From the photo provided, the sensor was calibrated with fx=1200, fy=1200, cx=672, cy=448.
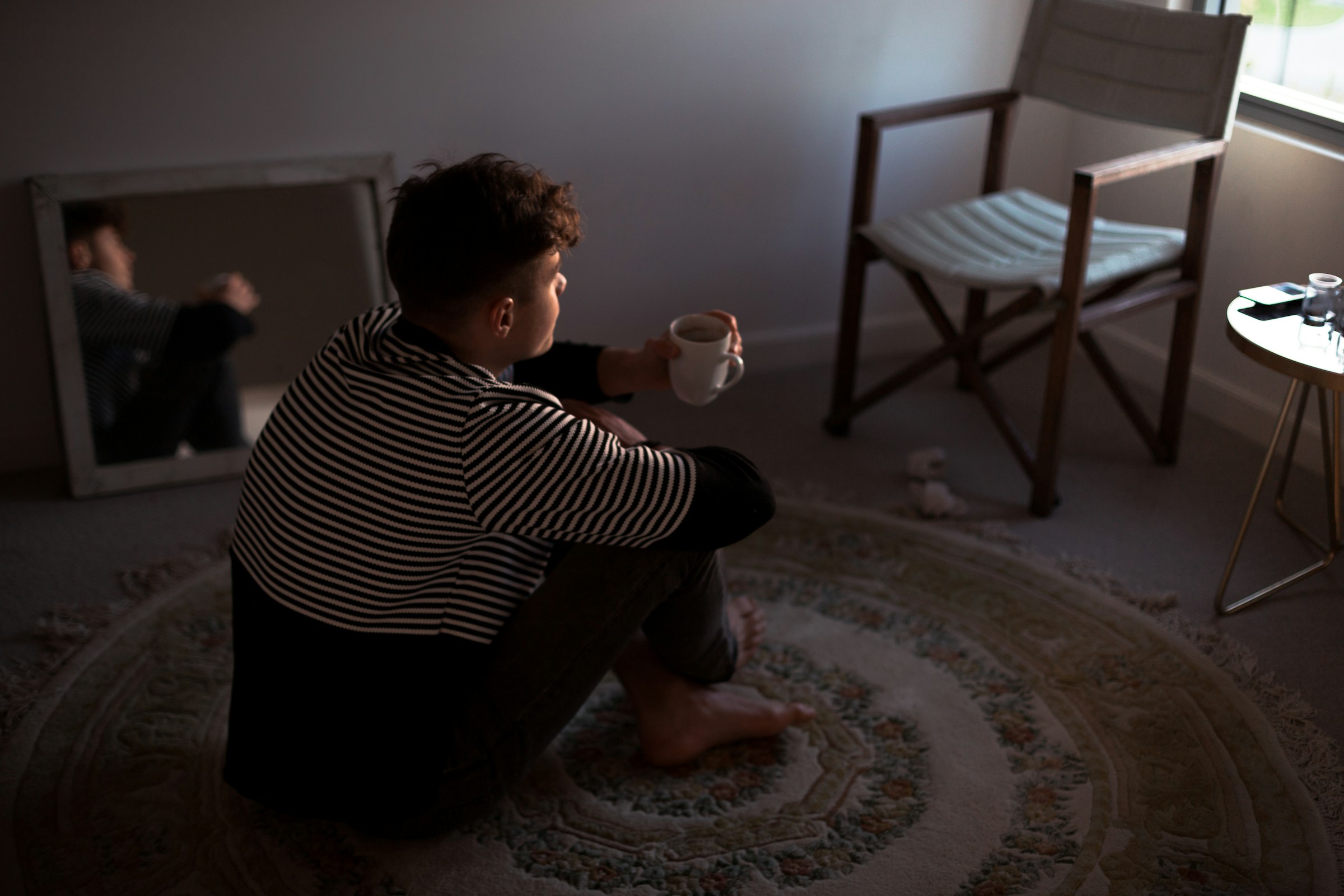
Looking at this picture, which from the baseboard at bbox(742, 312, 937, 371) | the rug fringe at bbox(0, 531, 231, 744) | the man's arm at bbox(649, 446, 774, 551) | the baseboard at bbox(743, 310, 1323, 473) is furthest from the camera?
the baseboard at bbox(742, 312, 937, 371)

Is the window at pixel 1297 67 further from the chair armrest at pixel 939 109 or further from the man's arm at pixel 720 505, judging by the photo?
the man's arm at pixel 720 505

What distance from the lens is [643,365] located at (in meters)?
1.66

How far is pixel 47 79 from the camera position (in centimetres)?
233

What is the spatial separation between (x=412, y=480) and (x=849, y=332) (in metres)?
1.57

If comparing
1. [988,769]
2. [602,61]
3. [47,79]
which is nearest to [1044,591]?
[988,769]

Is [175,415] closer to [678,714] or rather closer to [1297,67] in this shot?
[678,714]

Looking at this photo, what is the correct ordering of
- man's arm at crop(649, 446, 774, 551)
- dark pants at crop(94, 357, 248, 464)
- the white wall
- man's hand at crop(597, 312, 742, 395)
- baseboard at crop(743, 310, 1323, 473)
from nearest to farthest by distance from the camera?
man's arm at crop(649, 446, 774, 551)
man's hand at crop(597, 312, 742, 395)
the white wall
dark pants at crop(94, 357, 248, 464)
baseboard at crop(743, 310, 1323, 473)

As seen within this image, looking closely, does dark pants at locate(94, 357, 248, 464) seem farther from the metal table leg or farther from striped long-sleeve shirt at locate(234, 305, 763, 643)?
the metal table leg

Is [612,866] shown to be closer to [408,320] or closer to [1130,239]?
[408,320]

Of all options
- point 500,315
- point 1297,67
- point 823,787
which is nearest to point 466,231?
point 500,315

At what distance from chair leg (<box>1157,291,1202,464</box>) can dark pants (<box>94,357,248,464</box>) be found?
78.3 inches

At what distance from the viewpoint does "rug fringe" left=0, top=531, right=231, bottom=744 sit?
185 centimetres

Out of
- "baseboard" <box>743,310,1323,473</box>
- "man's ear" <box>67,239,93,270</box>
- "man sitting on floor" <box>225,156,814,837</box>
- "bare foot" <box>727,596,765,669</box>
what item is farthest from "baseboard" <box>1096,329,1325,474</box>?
"man's ear" <box>67,239,93,270</box>

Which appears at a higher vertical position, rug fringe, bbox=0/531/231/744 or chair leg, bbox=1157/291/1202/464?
chair leg, bbox=1157/291/1202/464
